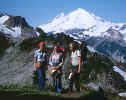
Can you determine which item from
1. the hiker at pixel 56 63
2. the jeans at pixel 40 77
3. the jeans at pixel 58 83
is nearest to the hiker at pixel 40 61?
the jeans at pixel 40 77

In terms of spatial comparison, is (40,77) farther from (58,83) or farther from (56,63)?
(56,63)

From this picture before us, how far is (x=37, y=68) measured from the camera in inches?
537

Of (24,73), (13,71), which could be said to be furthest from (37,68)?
(13,71)

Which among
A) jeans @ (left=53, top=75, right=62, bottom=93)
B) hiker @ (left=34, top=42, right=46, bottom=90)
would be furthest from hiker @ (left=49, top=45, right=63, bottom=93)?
hiker @ (left=34, top=42, right=46, bottom=90)

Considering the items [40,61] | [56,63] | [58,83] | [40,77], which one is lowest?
[58,83]

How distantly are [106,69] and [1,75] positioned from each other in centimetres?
1142

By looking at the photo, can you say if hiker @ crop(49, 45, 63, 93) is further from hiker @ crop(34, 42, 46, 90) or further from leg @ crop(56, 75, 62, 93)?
hiker @ crop(34, 42, 46, 90)

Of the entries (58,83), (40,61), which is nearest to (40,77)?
(40,61)

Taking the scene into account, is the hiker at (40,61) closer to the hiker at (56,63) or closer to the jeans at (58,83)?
the hiker at (56,63)

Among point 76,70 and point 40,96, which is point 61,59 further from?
point 40,96

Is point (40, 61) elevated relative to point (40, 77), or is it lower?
elevated

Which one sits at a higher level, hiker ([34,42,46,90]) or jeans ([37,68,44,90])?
hiker ([34,42,46,90])

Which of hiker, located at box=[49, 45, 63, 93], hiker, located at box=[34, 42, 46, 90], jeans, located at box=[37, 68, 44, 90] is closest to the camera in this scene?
hiker, located at box=[49, 45, 63, 93]

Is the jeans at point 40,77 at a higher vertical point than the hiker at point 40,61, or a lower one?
lower
